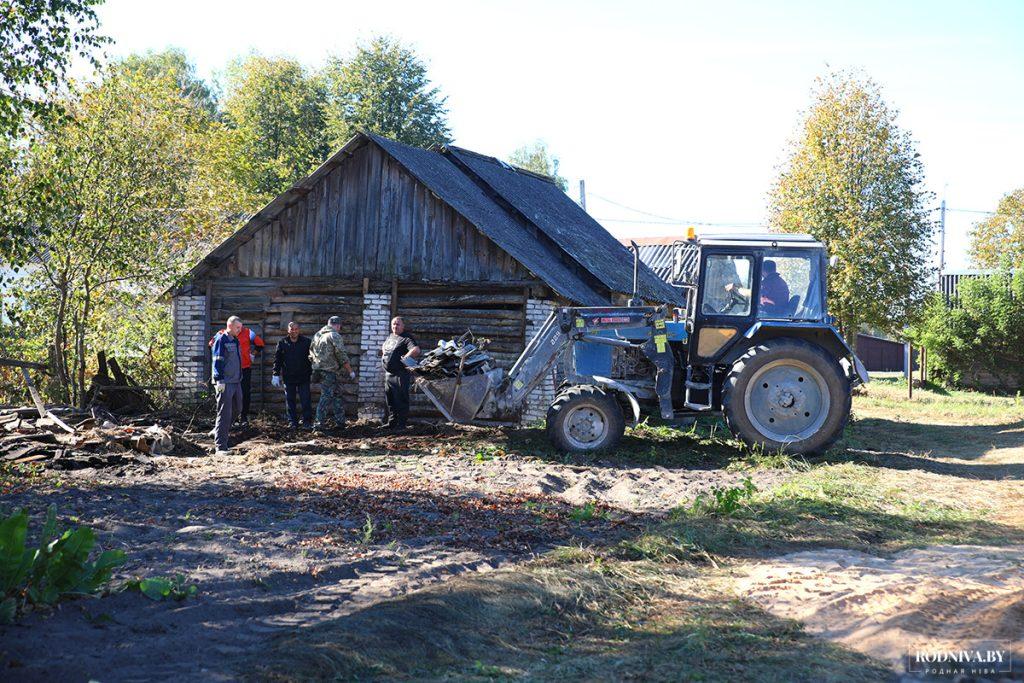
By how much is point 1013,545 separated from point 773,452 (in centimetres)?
436

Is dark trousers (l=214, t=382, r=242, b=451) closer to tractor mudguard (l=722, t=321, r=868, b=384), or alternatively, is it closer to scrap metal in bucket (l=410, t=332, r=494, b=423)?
scrap metal in bucket (l=410, t=332, r=494, b=423)

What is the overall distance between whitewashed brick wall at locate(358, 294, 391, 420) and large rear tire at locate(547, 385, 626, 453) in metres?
4.61

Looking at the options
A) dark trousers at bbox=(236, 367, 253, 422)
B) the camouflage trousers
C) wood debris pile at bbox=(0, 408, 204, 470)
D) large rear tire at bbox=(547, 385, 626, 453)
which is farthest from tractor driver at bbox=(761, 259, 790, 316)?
dark trousers at bbox=(236, 367, 253, 422)

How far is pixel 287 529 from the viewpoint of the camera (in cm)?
722

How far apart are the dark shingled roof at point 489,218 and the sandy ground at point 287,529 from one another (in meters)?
3.81

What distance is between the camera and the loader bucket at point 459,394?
11.7 m

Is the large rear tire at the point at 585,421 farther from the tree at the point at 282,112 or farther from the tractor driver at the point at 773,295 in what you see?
the tree at the point at 282,112

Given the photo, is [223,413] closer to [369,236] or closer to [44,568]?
[369,236]

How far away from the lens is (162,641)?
4688 millimetres

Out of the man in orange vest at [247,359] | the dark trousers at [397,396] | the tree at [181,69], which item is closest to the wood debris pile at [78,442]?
the man in orange vest at [247,359]

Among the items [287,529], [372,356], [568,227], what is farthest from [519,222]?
[287,529]

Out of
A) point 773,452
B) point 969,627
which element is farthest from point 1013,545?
point 773,452

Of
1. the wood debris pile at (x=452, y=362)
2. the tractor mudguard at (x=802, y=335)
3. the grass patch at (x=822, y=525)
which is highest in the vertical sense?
the tractor mudguard at (x=802, y=335)

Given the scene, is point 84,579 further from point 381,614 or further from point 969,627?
point 969,627
